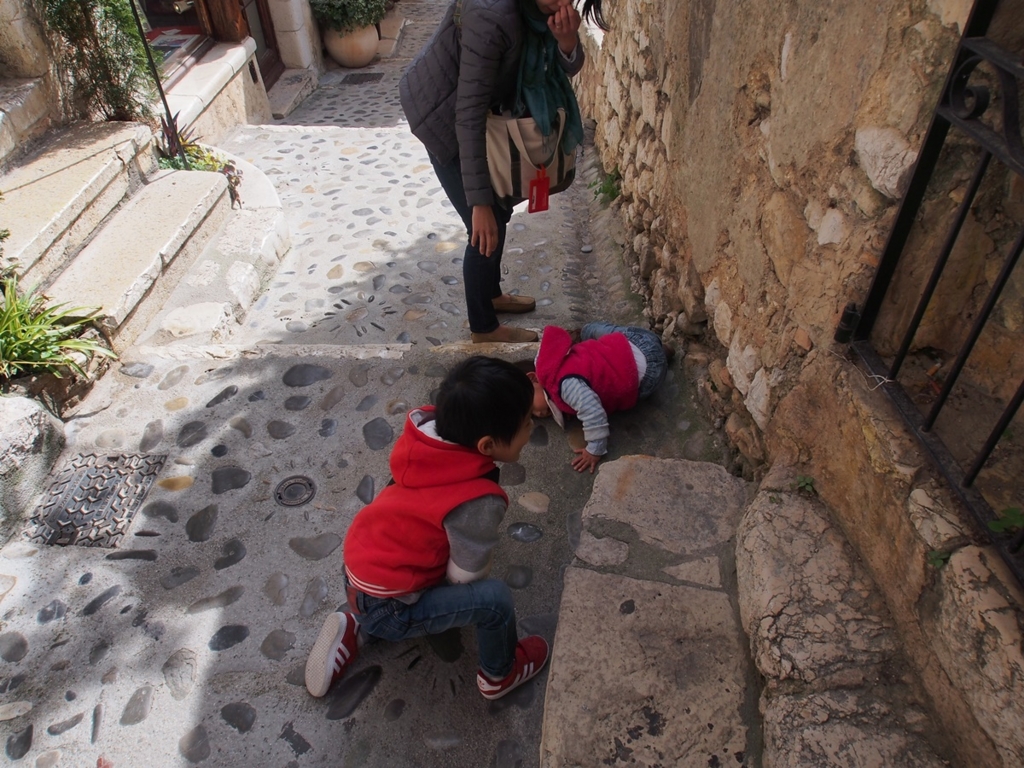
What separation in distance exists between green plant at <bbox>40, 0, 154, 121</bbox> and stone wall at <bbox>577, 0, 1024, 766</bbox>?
346cm

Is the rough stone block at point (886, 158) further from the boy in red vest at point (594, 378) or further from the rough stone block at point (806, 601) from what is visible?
the boy in red vest at point (594, 378)

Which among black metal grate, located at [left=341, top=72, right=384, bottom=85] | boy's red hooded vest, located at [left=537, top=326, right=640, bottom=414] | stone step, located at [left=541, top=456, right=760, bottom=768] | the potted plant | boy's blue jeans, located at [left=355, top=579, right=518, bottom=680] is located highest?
stone step, located at [left=541, top=456, right=760, bottom=768]

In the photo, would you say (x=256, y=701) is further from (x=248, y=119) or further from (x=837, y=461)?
(x=248, y=119)

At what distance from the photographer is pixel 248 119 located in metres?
6.67

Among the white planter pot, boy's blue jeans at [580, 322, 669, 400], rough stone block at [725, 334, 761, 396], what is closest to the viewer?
rough stone block at [725, 334, 761, 396]

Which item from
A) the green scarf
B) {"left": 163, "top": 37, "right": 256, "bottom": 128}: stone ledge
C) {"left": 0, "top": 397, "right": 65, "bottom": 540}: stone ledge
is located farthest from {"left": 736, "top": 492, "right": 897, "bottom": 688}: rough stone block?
{"left": 163, "top": 37, "right": 256, "bottom": 128}: stone ledge

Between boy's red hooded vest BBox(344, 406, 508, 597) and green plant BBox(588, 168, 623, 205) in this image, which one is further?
green plant BBox(588, 168, 623, 205)

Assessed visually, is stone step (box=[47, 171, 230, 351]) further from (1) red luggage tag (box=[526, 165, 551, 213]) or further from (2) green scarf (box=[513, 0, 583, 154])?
(2) green scarf (box=[513, 0, 583, 154])

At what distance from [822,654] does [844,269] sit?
821 millimetres

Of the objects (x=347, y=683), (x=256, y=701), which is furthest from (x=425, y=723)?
(x=256, y=701)

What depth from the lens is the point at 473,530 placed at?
5.34 feet

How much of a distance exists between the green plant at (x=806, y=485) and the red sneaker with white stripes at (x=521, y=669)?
809 mm

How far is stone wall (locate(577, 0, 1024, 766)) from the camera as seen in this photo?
122cm

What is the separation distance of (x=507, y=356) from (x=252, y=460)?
112 cm
